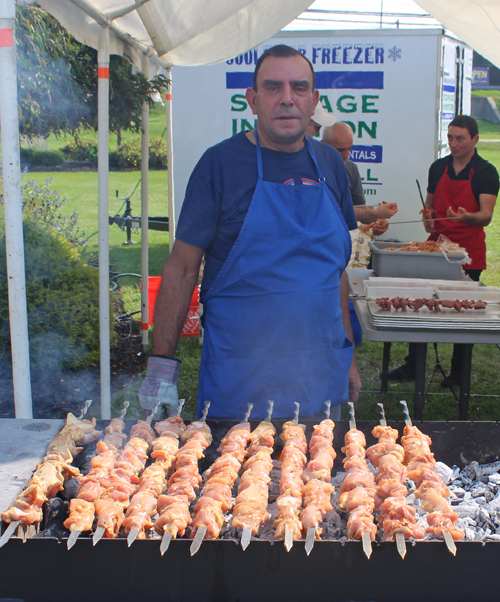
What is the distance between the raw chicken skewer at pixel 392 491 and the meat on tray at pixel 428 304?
4.58 ft

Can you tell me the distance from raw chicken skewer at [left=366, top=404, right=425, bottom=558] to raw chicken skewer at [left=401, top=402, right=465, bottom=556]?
0.14 feet

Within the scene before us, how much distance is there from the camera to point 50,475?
67.6 inches

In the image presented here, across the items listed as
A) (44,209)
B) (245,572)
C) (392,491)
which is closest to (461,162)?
(392,491)

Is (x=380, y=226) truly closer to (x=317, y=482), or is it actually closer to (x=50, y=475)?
(x=317, y=482)

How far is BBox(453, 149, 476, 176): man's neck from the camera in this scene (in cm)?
515

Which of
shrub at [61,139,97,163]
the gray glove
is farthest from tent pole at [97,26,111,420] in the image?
shrub at [61,139,97,163]

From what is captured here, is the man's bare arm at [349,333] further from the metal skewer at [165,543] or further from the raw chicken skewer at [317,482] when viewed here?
the metal skewer at [165,543]

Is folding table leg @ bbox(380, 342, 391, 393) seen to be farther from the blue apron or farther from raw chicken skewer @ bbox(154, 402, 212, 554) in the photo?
raw chicken skewer @ bbox(154, 402, 212, 554)

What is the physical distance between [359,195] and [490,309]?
2.10 meters

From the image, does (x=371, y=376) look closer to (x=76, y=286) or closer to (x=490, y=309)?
(x=490, y=309)

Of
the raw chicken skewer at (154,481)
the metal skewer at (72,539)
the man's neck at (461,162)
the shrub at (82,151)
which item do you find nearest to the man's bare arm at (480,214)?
the man's neck at (461,162)

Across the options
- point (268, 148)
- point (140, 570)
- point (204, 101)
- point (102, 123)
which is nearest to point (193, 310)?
point (204, 101)

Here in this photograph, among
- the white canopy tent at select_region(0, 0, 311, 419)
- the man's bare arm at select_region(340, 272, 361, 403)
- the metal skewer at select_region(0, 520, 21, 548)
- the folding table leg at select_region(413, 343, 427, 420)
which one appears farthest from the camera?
the folding table leg at select_region(413, 343, 427, 420)

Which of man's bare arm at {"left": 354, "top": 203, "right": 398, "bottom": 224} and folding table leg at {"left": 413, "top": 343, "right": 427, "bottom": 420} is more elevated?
man's bare arm at {"left": 354, "top": 203, "right": 398, "bottom": 224}
